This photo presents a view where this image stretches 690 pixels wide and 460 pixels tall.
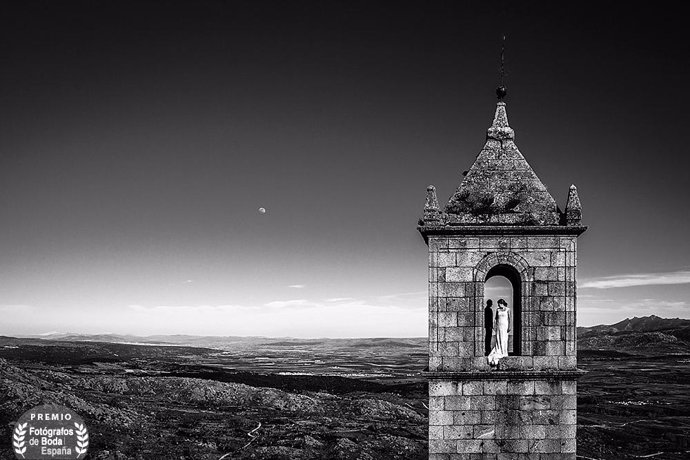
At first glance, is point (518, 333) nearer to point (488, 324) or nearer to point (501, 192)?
point (488, 324)

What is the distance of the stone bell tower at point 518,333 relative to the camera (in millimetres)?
16562

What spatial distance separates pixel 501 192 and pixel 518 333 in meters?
3.50

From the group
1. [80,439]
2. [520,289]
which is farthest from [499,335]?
[80,439]

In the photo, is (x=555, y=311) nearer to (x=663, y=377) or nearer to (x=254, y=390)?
(x=254, y=390)

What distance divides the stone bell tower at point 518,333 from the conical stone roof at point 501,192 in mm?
34

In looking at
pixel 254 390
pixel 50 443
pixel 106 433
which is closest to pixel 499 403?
pixel 50 443

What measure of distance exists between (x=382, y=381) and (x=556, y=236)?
474 ft

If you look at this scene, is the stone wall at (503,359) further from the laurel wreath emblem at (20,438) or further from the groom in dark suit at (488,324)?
the laurel wreath emblem at (20,438)

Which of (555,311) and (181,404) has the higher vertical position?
(555,311)

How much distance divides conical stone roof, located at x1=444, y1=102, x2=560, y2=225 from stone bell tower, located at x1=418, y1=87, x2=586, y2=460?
0.11ft

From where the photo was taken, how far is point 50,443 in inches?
827

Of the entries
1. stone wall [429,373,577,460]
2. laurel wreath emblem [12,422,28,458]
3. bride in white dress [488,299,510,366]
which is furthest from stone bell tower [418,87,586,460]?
laurel wreath emblem [12,422,28,458]

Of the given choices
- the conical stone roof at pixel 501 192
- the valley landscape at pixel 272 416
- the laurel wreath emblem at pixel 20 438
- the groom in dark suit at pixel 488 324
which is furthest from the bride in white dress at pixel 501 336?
the valley landscape at pixel 272 416

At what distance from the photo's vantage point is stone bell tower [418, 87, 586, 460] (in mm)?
16562
